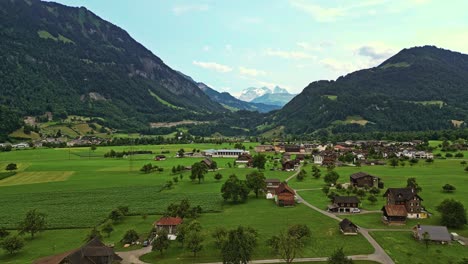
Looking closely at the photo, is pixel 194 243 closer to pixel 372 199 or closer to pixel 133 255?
pixel 133 255

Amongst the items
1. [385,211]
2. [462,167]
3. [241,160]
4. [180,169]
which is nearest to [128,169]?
[180,169]

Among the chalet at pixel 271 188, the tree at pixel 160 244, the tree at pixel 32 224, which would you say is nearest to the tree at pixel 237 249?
the tree at pixel 160 244

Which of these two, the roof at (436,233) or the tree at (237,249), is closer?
the tree at (237,249)

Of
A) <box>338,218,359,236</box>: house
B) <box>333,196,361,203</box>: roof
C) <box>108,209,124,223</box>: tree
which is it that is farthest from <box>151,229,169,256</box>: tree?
<box>333,196,361,203</box>: roof

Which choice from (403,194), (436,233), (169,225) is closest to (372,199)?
(403,194)

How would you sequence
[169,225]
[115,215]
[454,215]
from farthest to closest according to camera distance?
[115,215] < [169,225] < [454,215]

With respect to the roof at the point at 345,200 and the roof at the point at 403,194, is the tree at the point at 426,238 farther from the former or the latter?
the roof at the point at 345,200
